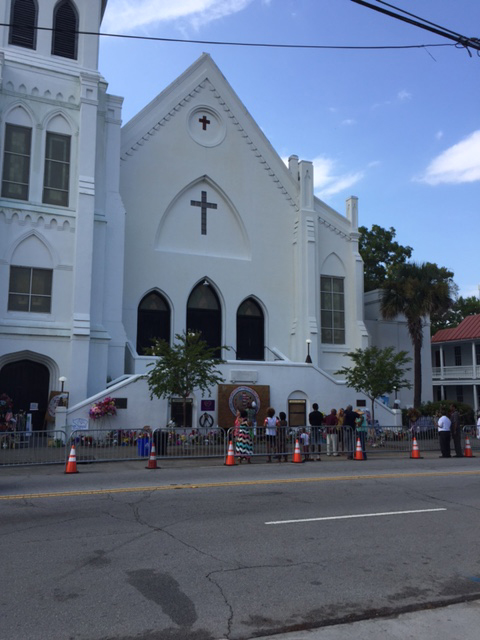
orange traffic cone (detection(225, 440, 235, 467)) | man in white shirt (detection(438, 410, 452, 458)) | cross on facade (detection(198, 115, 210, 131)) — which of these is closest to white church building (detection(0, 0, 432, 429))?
cross on facade (detection(198, 115, 210, 131))

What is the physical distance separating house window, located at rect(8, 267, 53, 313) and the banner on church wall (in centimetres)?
803

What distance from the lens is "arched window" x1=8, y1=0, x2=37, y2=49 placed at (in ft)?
85.8

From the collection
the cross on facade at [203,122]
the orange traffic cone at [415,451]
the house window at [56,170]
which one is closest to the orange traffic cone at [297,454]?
the orange traffic cone at [415,451]

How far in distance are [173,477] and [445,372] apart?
36.2m

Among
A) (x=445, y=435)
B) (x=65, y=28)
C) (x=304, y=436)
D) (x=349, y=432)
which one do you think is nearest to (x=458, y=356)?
(x=445, y=435)

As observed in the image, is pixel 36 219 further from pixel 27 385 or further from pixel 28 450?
pixel 28 450

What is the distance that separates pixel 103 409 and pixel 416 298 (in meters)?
18.2

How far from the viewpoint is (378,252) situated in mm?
47000

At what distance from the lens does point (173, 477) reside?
43.2 feet

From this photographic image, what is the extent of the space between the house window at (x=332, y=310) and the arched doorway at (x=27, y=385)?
47.4ft

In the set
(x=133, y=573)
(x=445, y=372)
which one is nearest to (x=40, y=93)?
(x=133, y=573)

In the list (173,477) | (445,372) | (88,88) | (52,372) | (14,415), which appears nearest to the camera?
(173,477)

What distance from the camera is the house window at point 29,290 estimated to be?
24.5m

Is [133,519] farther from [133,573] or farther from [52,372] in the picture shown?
[52,372]
